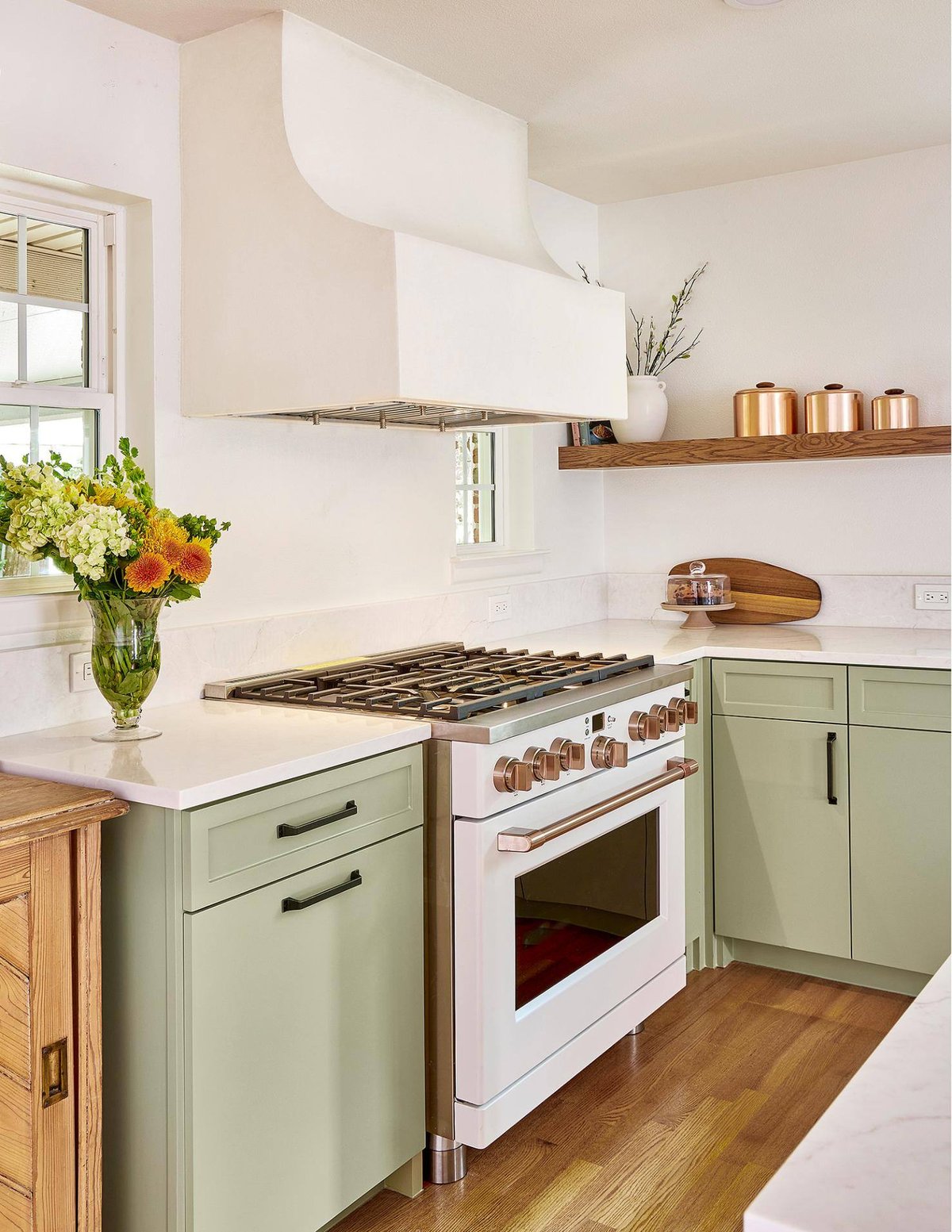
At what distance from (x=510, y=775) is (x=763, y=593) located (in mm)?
1932

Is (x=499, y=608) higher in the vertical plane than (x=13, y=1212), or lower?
higher

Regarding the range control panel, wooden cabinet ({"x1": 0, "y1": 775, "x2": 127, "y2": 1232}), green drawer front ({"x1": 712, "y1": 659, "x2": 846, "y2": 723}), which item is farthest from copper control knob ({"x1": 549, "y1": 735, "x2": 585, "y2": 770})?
green drawer front ({"x1": 712, "y1": 659, "x2": 846, "y2": 723})

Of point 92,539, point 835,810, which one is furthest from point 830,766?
point 92,539

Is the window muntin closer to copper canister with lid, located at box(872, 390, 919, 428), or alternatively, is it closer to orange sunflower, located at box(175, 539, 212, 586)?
copper canister with lid, located at box(872, 390, 919, 428)

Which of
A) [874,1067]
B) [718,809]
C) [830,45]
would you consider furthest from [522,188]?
[874,1067]

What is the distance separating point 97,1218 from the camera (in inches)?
68.2

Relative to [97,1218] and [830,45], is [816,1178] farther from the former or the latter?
[830,45]

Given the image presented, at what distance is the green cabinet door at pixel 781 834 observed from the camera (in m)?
3.13

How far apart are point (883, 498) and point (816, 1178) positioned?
3.30 m

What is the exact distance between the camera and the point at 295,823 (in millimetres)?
1893

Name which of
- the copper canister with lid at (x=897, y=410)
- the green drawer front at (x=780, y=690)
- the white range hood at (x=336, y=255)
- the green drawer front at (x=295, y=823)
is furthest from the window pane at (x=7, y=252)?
the copper canister with lid at (x=897, y=410)

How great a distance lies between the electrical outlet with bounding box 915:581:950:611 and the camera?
349 cm

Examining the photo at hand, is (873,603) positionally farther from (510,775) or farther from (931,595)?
(510,775)

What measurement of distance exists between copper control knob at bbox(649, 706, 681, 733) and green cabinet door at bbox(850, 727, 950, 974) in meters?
0.64
